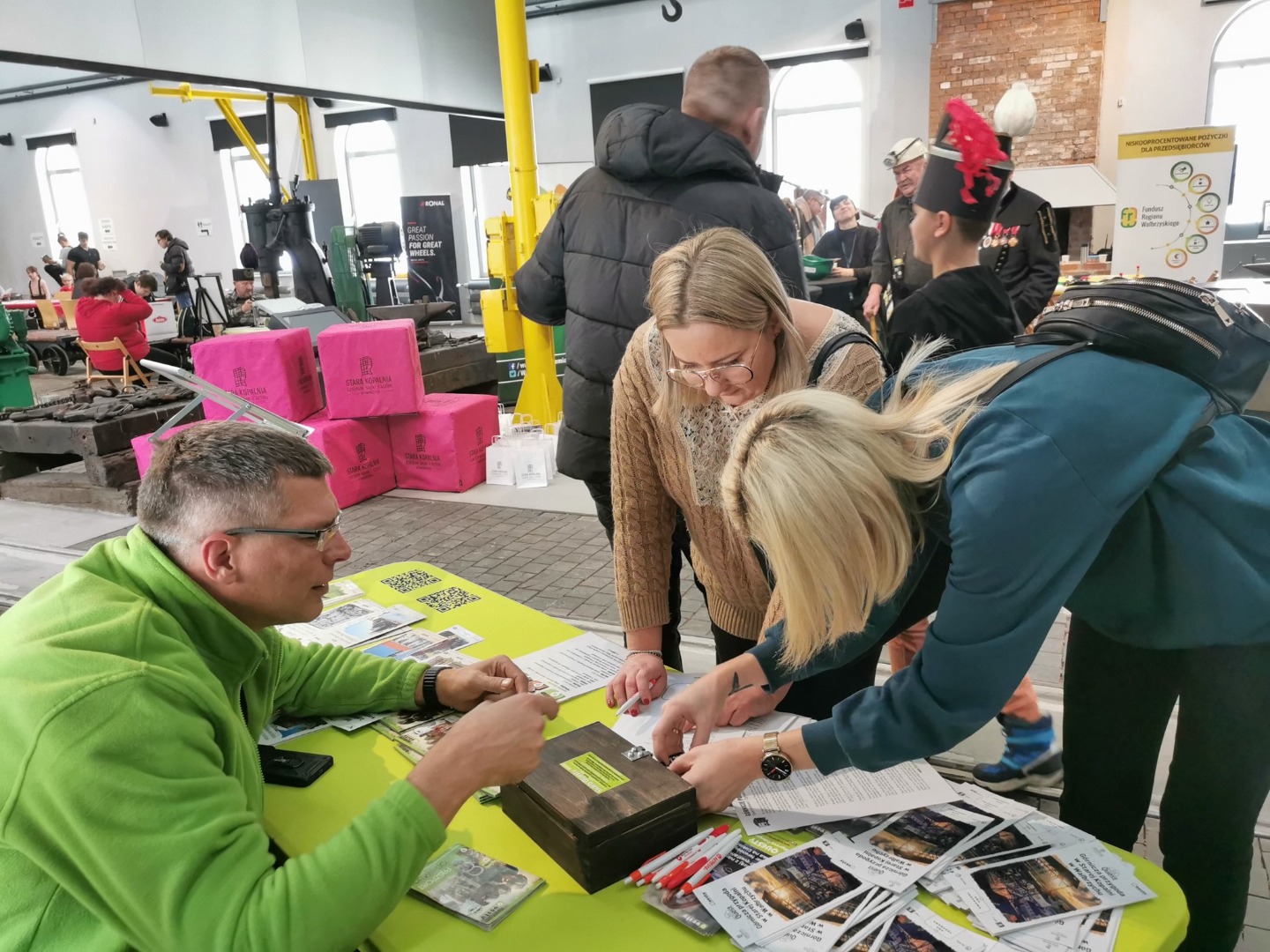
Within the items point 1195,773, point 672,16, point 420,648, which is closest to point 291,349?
point 420,648

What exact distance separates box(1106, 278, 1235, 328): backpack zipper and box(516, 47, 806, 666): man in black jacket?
1.05m

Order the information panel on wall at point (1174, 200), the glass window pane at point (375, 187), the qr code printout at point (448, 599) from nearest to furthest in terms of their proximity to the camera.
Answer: the qr code printout at point (448, 599) → the information panel on wall at point (1174, 200) → the glass window pane at point (375, 187)

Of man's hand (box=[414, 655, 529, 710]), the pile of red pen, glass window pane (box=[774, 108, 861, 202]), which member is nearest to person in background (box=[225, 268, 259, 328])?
glass window pane (box=[774, 108, 861, 202])

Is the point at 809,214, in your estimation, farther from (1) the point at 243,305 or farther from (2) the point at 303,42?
(1) the point at 243,305

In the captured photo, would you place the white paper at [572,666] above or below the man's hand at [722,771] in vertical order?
below

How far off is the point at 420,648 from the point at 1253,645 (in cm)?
146

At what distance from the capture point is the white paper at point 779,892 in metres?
1.10

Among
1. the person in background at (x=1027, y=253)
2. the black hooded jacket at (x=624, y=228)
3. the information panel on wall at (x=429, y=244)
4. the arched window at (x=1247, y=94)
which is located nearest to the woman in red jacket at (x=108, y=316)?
the information panel on wall at (x=429, y=244)

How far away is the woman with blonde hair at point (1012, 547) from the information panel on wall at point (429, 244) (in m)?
13.2

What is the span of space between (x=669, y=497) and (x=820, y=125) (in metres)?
11.8

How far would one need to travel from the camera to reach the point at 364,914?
3.47ft

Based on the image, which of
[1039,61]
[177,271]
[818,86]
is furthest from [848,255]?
[177,271]

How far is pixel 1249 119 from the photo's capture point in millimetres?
10008

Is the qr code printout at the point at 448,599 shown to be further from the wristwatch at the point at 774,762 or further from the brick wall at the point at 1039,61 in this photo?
the brick wall at the point at 1039,61
